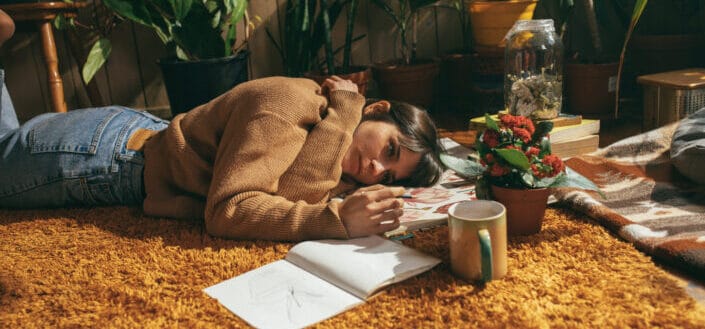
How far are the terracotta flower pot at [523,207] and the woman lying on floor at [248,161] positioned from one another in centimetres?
21

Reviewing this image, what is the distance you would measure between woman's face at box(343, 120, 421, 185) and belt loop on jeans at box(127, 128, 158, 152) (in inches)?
21.0

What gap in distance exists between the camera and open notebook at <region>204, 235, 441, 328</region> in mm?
1039

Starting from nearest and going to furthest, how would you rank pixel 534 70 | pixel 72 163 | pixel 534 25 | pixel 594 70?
pixel 72 163, pixel 534 25, pixel 534 70, pixel 594 70

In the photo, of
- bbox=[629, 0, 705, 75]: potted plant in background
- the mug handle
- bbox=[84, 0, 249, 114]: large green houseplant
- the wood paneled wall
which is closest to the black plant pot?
bbox=[84, 0, 249, 114]: large green houseplant

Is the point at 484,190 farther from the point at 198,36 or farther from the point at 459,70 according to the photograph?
the point at 459,70

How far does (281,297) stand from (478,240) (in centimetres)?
35

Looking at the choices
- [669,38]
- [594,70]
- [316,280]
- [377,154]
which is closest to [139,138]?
[377,154]

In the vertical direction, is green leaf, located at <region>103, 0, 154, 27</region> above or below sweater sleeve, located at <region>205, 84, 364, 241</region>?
above

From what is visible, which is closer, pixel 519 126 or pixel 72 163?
pixel 519 126

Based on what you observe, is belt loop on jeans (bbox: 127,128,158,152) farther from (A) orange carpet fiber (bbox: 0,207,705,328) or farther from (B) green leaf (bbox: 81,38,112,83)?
(B) green leaf (bbox: 81,38,112,83)

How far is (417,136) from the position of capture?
149cm

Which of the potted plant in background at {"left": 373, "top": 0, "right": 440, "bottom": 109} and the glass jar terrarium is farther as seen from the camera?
the potted plant in background at {"left": 373, "top": 0, "right": 440, "bottom": 109}

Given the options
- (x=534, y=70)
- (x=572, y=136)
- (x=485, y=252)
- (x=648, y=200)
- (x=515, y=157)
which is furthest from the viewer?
(x=534, y=70)

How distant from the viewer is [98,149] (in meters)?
1.57
